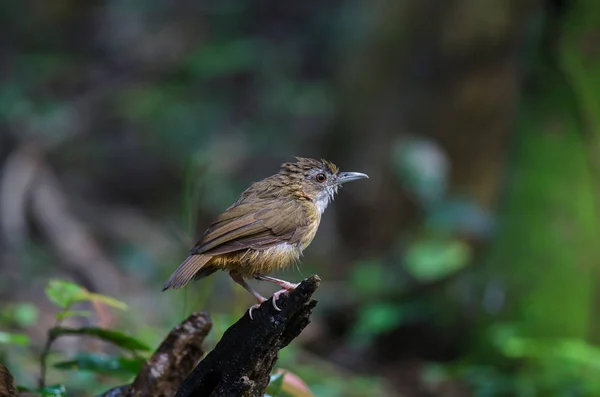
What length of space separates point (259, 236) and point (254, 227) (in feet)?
0.14

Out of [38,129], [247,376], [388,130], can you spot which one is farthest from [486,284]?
[38,129]

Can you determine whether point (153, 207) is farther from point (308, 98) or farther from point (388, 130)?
point (388, 130)

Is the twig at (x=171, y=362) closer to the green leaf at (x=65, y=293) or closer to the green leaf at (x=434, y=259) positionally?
the green leaf at (x=65, y=293)

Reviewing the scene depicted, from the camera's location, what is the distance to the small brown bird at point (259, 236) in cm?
318

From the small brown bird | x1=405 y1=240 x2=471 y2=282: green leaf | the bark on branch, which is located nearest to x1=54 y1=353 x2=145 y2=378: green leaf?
the small brown bird

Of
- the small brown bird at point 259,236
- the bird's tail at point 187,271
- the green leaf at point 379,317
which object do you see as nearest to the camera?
the bird's tail at point 187,271

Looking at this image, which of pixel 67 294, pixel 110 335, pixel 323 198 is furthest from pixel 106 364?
pixel 323 198

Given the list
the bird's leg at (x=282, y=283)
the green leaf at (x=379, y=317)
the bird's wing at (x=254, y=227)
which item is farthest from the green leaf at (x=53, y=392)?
the green leaf at (x=379, y=317)

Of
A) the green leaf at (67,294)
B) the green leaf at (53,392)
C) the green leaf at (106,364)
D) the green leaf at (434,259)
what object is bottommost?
the green leaf at (53,392)

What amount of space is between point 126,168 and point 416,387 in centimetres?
793

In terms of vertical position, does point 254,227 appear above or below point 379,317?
below

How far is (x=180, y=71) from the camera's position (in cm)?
1223

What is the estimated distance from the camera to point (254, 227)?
3.38 m

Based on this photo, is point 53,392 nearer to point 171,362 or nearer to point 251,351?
point 171,362
